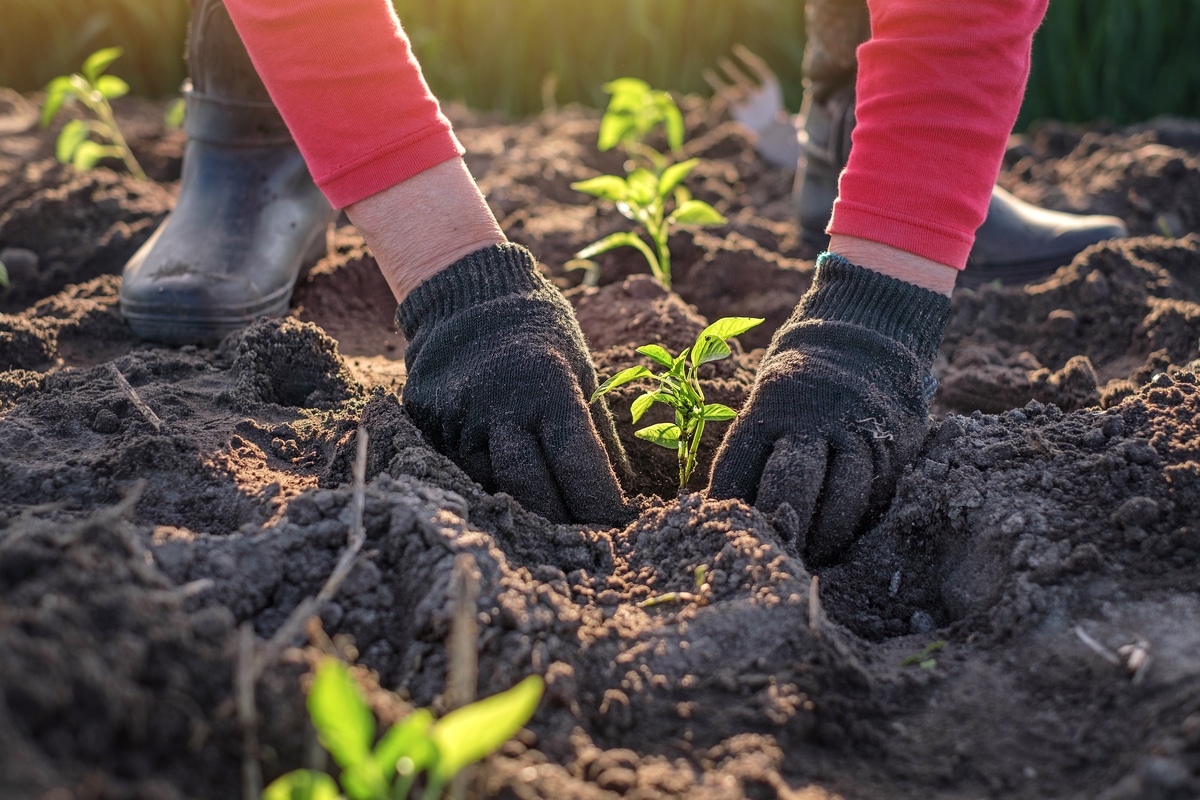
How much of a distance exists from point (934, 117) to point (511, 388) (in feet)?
2.64

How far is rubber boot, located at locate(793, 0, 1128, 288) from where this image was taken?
108 inches

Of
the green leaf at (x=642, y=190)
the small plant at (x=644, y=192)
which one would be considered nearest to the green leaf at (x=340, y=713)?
the small plant at (x=644, y=192)

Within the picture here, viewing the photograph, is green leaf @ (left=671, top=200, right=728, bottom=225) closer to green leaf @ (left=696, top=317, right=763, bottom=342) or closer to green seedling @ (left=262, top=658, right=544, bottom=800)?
green leaf @ (left=696, top=317, right=763, bottom=342)

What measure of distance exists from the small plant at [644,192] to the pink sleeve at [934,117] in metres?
0.72

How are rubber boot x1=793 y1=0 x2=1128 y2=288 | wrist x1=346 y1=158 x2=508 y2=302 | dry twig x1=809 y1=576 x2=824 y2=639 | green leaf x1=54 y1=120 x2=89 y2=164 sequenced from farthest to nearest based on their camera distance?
green leaf x1=54 y1=120 x2=89 y2=164 < rubber boot x1=793 y1=0 x2=1128 y2=288 < wrist x1=346 y1=158 x2=508 y2=302 < dry twig x1=809 y1=576 x2=824 y2=639

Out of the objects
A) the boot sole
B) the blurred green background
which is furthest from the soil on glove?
the blurred green background

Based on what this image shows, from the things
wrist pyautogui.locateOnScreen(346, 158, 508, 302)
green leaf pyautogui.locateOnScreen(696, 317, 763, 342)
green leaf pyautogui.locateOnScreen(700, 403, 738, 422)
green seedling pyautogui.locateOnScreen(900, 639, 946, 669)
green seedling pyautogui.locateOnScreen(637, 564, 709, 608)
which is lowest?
green seedling pyautogui.locateOnScreen(900, 639, 946, 669)

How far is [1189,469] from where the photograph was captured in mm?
1372

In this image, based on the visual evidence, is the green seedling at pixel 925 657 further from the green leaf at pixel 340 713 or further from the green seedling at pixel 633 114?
the green seedling at pixel 633 114

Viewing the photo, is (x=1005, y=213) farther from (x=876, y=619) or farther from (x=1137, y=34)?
(x=1137, y=34)

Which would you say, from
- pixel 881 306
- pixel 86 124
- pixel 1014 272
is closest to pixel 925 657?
pixel 881 306

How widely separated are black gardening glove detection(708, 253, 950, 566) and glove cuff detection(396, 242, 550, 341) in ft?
1.47

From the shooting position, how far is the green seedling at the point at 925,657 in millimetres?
1256

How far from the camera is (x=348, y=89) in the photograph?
61.5 inches
